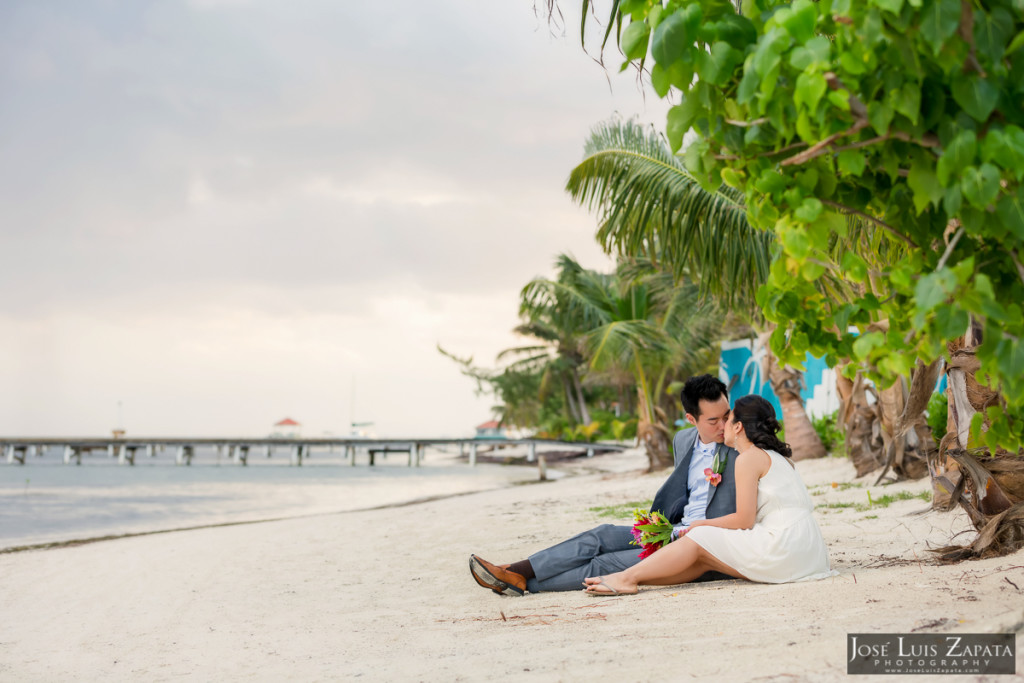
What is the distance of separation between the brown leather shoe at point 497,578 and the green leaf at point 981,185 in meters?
3.42

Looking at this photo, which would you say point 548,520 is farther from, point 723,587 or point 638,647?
point 638,647

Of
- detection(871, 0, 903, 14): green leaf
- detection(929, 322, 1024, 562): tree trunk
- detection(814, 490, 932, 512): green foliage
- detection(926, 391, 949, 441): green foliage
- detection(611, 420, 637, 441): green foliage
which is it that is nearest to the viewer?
detection(871, 0, 903, 14): green leaf

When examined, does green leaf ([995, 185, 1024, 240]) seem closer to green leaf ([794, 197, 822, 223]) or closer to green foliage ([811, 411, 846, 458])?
green leaf ([794, 197, 822, 223])

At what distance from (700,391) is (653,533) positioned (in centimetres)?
84

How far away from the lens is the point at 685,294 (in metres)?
18.3

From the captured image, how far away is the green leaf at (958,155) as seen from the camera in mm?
1587

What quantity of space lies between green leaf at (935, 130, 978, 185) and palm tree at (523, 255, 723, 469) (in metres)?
11.9

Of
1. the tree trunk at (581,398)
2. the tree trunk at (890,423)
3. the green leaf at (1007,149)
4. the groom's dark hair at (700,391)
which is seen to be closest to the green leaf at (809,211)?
the green leaf at (1007,149)

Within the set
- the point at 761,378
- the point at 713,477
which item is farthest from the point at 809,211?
the point at 761,378

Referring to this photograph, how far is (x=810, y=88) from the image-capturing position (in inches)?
63.8

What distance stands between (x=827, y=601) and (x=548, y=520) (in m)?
5.30

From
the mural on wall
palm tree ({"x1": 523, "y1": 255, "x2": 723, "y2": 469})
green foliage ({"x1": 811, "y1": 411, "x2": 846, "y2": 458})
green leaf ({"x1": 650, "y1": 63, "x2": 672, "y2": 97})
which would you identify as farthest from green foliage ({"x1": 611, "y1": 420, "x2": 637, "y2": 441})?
green leaf ({"x1": 650, "y1": 63, "x2": 672, "y2": 97})

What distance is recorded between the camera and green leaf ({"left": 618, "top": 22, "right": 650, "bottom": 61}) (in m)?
1.96

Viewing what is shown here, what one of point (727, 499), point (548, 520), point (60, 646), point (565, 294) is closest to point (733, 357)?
point (565, 294)
